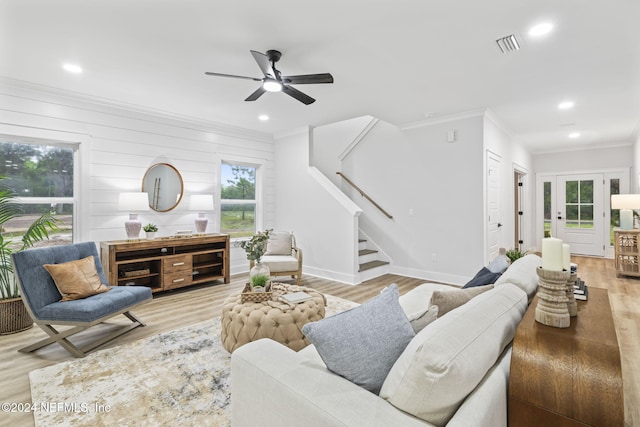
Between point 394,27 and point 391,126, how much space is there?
10.2ft

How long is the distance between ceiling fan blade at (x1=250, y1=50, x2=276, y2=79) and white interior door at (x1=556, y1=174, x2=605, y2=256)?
776cm

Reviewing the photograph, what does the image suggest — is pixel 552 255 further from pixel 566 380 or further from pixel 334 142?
pixel 334 142

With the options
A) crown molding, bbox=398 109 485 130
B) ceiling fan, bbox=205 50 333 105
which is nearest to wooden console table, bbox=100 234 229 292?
ceiling fan, bbox=205 50 333 105

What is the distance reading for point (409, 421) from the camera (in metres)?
0.89

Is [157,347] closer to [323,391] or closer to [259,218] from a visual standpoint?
[323,391]

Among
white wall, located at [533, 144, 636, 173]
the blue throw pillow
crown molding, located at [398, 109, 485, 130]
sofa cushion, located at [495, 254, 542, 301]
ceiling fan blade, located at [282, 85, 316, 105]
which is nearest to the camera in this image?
sofa cushion, located at [495, 254, 542, 301]

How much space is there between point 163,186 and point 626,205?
7.18 meters

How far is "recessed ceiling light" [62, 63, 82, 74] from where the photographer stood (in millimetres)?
3094

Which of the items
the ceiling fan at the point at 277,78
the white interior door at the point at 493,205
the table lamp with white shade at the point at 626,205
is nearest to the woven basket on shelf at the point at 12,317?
the ceiling fan at the point at 277,78

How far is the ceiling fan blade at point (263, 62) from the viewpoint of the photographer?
2.44m

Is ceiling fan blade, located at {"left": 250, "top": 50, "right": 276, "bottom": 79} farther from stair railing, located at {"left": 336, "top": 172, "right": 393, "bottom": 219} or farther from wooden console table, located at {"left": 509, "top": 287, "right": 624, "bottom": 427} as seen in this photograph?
stair railing, located at {"left": 336, "top": 172, "right": 393, "bottom": 219}

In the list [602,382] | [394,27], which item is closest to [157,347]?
[602,382]

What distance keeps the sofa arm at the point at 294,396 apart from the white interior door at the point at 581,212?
8.27m

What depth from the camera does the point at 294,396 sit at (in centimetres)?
105
